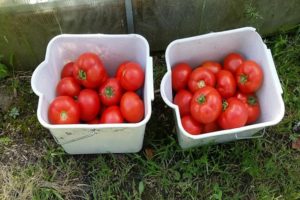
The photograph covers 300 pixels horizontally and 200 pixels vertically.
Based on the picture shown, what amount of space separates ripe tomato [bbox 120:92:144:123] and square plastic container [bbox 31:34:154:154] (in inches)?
1.3

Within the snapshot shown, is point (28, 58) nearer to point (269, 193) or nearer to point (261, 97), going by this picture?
point (261, 97)

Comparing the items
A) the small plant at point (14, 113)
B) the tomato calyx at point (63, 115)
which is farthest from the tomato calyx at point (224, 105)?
the small plant at point (14, 113)

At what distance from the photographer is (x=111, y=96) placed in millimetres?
1695

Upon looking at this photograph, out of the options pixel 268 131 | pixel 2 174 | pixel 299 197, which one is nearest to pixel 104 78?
pixel 2 174

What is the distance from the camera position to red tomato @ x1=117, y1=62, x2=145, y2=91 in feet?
5.44

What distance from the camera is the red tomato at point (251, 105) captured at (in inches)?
69.1

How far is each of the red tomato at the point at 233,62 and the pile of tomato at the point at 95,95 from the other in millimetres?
405

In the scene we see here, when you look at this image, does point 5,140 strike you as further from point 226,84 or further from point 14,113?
point 226,84

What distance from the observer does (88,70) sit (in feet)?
5.45

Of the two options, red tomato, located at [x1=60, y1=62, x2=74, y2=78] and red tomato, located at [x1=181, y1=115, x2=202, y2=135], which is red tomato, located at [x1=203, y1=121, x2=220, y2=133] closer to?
red tomato, located at [x1=181, y1=115, x2=202, y2=135]

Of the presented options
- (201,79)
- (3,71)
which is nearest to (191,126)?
(201,79)

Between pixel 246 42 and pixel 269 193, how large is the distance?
68cm

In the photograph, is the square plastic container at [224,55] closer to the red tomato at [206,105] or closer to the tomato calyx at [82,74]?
the red tomato at [206,105]

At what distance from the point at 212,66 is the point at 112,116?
52 centimetres
